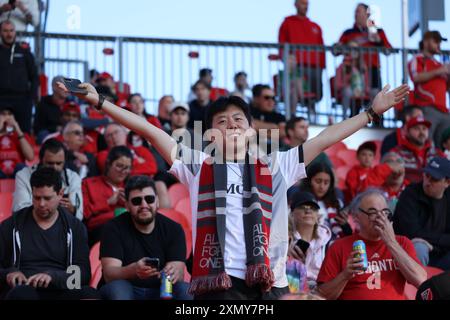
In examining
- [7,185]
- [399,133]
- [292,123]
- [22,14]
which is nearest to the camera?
[7,185]

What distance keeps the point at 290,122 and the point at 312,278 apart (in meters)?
4.19

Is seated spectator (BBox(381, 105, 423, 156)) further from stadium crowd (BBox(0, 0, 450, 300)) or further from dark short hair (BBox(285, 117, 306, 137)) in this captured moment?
dark short hair (BBox(285, 117, 306, 137))

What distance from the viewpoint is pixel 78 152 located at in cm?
1056

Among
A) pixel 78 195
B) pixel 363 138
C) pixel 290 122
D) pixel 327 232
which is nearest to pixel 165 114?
pixel 290 122

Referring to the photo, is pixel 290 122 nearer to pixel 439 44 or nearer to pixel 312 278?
pixel 439 44

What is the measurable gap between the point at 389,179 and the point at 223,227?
593 cm

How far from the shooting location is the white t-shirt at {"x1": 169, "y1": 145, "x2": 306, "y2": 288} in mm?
4965

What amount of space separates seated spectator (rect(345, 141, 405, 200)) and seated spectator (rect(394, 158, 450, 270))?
188 cm

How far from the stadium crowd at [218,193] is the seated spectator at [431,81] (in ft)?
0.06

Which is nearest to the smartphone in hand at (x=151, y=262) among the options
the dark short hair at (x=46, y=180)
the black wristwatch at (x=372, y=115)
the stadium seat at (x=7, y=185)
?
the dark short hair at (x=46, y=180)

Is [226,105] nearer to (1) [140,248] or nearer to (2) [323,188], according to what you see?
(1) [140,248]

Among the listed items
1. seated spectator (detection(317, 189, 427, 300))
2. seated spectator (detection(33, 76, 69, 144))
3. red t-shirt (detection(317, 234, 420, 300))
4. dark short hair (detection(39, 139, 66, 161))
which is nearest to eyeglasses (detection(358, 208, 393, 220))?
seated spectator (detection(317, 189, 427, 300))

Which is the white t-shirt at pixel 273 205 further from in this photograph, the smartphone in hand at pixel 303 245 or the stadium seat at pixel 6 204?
the stadium seat at pixel 6 204

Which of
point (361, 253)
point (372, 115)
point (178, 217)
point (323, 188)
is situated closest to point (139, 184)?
point (178, 217)
